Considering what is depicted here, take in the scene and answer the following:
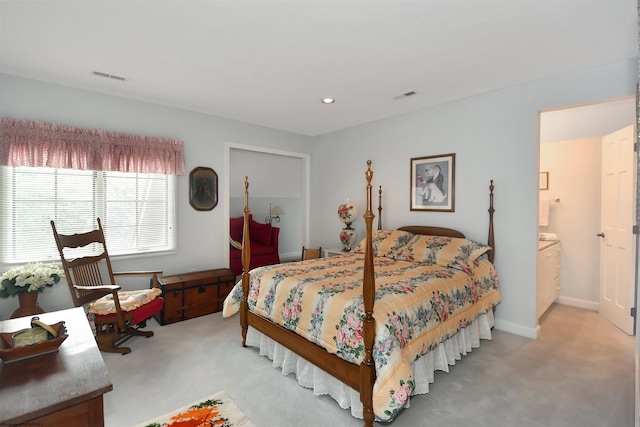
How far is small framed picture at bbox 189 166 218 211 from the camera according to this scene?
416 centimetres

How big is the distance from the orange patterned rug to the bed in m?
0.56

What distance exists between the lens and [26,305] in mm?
2879

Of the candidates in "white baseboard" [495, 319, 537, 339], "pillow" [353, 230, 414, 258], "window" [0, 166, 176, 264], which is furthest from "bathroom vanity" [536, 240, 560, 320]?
"window" [0, 166, 176, 264]

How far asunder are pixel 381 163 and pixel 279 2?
2.91 m

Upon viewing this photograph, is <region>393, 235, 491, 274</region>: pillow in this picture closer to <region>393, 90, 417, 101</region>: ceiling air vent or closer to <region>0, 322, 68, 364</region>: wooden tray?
<region>393, 90, 417, 101</region>: ceiling air vent

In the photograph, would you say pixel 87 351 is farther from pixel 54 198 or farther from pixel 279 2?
pixel 54 198

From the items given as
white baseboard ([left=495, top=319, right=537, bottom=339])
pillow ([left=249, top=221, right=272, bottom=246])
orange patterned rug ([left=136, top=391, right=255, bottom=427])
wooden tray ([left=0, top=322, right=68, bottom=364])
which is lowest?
orange patterned rug ([left=136, top=391, right=255, bottom=427])

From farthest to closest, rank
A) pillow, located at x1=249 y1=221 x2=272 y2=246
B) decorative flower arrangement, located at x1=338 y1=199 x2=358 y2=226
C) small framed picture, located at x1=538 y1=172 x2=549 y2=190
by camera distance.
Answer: pillow, located at x1=249 y1=221 x2=272 y2=246, decorative flower arrangement, located at x1=338 y1=199 x2=358 y2=226, small framed picture, located at x1=538 y1=172 x2=549 y2=190

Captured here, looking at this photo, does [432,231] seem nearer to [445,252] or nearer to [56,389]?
[445,252]

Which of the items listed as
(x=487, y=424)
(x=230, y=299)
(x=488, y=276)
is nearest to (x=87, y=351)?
(x=230, y=299)

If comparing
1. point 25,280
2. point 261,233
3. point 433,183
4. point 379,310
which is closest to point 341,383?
point 379,310

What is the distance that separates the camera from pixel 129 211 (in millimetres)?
3748

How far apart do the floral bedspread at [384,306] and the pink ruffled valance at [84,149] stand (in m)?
1.97

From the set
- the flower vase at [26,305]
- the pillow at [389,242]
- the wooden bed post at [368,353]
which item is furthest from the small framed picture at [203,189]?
the wooden bed post at [368,353]
